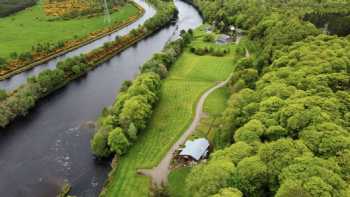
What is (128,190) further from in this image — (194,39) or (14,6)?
(14,6)

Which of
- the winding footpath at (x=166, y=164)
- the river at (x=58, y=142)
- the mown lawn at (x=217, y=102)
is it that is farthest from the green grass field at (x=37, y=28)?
the winding footpath at (x=166, y=164)

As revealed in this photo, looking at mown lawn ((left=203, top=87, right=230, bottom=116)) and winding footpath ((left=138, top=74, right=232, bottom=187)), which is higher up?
mown lawn ((left=203, top=87, right=230, bottom=116))

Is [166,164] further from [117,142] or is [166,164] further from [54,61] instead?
[54,61]

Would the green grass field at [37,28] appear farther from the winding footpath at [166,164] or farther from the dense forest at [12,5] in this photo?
the winding footpath at [166,164]

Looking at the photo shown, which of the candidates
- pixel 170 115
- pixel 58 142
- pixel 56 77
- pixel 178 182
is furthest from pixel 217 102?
pixel 56 77

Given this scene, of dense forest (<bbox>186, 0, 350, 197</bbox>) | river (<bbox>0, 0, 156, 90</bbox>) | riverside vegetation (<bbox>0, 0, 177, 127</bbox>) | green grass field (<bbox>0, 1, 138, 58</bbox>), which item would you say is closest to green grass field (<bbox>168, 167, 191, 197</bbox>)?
dense forest (<bbox>186, 0, 350, 197</bbox>)

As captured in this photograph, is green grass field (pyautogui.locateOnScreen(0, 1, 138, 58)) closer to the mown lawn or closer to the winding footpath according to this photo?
the mown lawn

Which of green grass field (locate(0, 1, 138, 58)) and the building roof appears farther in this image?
green grass field (locate(0, 1, 138, 58))
